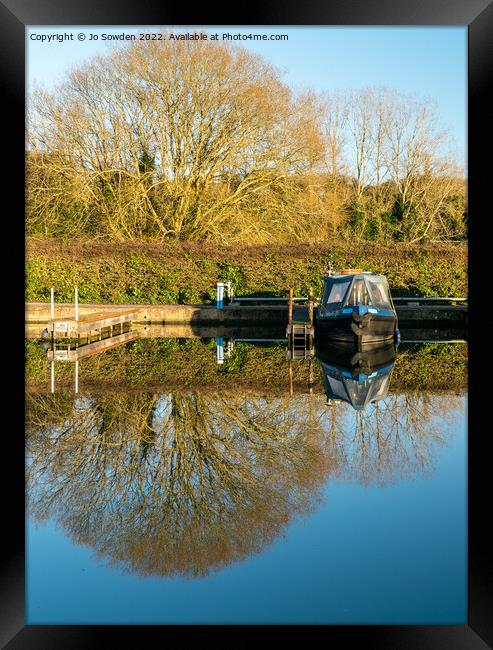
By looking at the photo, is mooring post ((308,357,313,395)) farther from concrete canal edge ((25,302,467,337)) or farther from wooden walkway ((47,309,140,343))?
concrete canal edge ((25,302,467,337))

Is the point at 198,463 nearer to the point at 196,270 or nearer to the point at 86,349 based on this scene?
the point at 86,349

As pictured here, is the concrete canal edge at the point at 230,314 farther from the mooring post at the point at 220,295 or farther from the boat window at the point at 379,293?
the boat window at the point at 379,293

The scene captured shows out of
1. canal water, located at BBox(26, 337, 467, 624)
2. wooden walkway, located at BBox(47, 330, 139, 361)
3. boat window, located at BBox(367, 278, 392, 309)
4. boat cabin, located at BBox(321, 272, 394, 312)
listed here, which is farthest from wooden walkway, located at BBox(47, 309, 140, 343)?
boat window, located at BBox(367, 278, 392, 309)

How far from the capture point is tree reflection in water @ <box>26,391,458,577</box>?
489 centimetres

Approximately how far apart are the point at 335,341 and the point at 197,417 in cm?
993

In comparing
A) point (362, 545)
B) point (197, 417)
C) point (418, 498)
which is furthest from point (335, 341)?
point (362, 545)

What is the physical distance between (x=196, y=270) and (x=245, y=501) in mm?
20585

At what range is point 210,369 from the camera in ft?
43.9

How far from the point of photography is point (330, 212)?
27.8 m

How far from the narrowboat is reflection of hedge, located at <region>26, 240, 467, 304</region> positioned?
631 centimetres

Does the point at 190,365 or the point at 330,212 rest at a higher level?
the point at 330,212

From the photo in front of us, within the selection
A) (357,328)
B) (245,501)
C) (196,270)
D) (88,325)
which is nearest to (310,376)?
(357,328)
